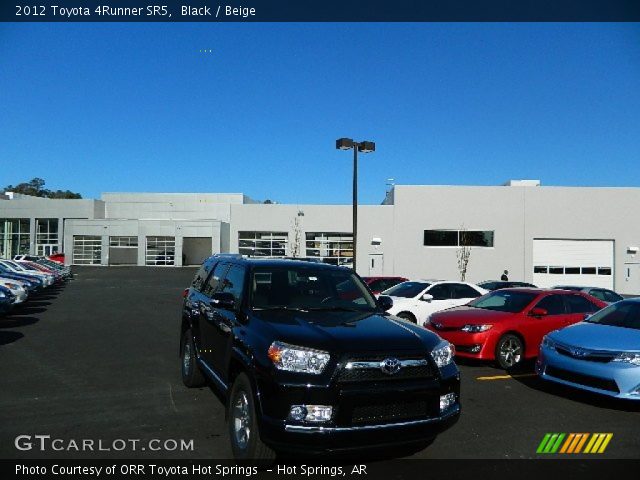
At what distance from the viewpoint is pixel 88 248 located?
180 feet

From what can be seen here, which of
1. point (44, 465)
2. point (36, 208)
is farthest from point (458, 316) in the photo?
point (36, 208)

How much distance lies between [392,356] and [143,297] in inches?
818

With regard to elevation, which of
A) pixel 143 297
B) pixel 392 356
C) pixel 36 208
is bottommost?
pixel 143 297

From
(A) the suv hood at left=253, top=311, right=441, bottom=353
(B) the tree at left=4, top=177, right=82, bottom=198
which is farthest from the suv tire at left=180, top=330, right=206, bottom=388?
(B) the tree at left=4, top=177, right=82, bottom=198

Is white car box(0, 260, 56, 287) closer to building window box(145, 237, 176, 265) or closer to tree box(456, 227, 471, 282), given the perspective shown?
tree box(456, 227, 471, 282)

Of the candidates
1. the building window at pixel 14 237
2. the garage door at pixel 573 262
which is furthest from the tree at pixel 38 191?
the garage door at pixel 573 262

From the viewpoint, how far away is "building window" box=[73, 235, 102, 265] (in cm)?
5431

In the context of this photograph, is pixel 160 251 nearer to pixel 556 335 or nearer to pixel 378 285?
pixel 378 285

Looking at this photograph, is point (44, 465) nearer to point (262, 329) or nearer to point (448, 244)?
point (262, 329)

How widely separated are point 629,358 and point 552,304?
3.50 m

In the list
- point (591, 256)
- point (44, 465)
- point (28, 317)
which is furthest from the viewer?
point (591, 256)

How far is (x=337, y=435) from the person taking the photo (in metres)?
3.93

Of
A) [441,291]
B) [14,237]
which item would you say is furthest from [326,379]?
[14,237]

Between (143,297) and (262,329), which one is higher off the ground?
(262,329)
